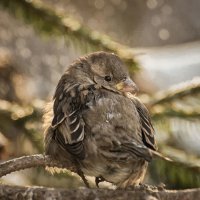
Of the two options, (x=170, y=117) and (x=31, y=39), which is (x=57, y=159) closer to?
(x=170, y=117)

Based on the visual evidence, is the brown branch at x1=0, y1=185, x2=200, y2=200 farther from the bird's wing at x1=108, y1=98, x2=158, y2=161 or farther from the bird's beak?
the bird's beak

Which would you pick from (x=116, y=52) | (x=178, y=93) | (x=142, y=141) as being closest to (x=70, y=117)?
(x=142, y=141)

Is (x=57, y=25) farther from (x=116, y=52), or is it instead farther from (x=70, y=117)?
(x=70, y=117)

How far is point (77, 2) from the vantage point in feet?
39.6

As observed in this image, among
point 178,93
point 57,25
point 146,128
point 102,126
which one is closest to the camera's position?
point 102,126

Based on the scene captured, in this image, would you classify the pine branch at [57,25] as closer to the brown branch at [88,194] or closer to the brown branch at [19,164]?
the brown branch at [19,164]

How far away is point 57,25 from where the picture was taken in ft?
14.3

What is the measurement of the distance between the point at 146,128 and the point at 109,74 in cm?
37

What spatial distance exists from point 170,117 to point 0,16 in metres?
6.43

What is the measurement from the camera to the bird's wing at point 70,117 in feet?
11.6

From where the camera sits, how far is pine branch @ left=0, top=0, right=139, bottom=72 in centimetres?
436

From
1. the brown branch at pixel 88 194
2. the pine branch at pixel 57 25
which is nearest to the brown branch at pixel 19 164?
the brown branch at pixel 88 194

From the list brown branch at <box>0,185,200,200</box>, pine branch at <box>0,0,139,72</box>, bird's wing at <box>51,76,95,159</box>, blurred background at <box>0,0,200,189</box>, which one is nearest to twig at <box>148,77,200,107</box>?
blurred background at <box>0,0,200,189</box>

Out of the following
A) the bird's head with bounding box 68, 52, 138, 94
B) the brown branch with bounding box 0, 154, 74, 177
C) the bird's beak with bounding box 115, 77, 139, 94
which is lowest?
the brown branch with bounding box 0, 154, 74, 177
